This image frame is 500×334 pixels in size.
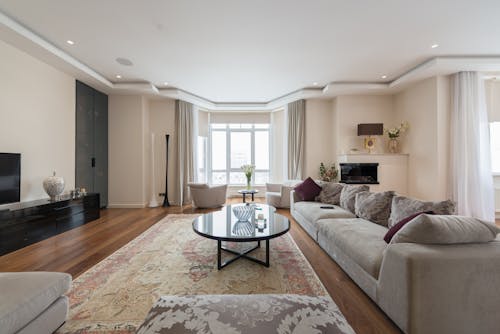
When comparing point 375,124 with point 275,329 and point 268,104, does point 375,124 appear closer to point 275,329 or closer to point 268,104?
point 268,104

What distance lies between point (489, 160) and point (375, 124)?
84.2 inches

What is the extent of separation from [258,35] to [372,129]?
151 inches

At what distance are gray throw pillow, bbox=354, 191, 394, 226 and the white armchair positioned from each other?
3.43 m

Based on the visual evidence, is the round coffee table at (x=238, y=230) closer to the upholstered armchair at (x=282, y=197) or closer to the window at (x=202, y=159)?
the upholstered armchair at (x=282, y=197)

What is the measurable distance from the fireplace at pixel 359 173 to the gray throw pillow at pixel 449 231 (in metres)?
4.04

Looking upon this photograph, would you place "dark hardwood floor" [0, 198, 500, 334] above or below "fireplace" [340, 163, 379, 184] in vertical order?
below

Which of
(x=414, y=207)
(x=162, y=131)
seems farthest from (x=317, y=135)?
(x=162, y=131)

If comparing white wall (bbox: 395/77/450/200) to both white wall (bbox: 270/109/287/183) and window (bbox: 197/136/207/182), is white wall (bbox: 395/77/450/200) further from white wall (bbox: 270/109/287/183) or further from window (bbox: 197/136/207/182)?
window (bbox: 197/136/207/182)

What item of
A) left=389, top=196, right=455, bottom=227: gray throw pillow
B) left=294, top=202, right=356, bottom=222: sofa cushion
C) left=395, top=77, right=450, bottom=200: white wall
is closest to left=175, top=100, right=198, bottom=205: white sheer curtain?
left=294, top=202, right=356, bottom=222: sofa cushion

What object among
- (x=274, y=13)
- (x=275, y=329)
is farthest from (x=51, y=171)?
(x=275, y=329)

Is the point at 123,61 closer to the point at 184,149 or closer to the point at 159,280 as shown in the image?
the point at 184,149

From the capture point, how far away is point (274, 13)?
105 inches

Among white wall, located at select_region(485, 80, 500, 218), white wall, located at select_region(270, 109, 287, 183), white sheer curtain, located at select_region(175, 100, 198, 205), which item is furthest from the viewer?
white wall, located at select_region(270, 109, 287, 183)

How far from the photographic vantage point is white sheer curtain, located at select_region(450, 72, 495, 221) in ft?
13.5
